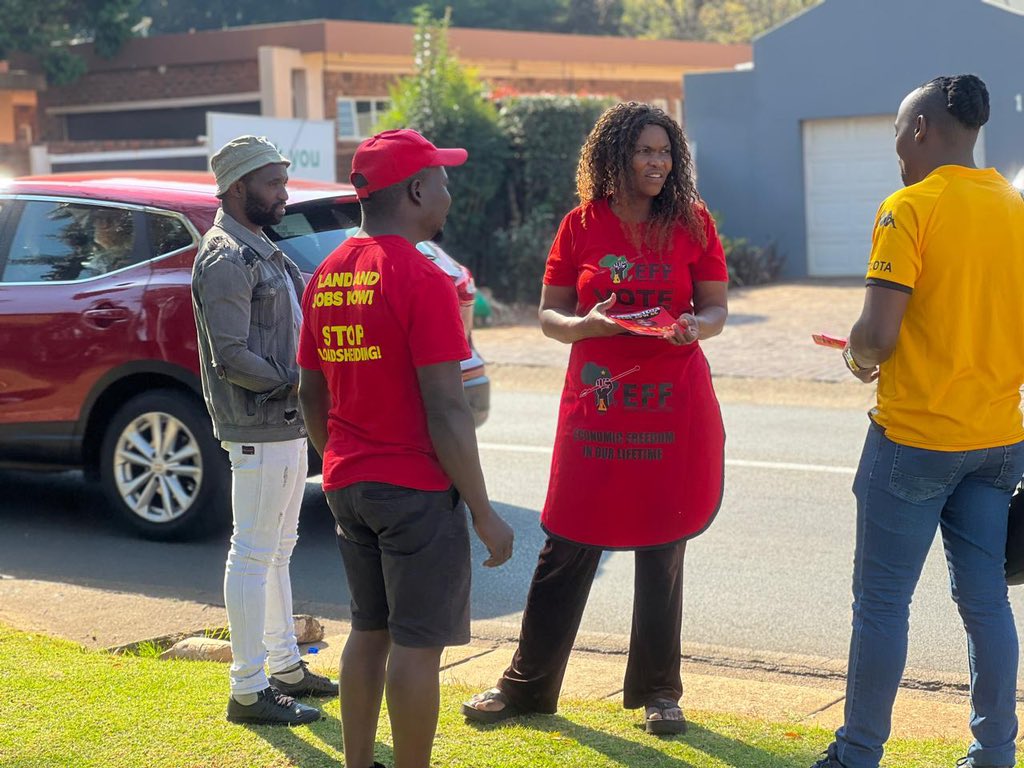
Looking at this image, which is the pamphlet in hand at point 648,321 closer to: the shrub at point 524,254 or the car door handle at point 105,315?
the car door handle at point 105,315

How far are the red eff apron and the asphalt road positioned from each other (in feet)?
5.04

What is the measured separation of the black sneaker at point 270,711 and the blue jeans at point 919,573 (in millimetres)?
1656

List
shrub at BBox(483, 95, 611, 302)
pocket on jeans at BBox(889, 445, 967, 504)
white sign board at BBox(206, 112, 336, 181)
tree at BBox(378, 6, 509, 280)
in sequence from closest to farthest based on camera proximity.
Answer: pocket on jeans at BBox(889, 445, 967, 504) < white sign board at BBox(206, 112, 336, 181) < shrub at BBox(483, 95, 611, 302) < tree at BBox(378, 6, 509, 280)

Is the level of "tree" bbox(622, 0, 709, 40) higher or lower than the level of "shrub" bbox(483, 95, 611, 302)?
higher

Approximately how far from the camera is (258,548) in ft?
14.8

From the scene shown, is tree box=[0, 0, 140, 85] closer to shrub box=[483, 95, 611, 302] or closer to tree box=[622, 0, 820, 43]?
shrub box=[483, 95, 611, 302]

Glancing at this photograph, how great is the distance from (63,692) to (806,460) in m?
5.67

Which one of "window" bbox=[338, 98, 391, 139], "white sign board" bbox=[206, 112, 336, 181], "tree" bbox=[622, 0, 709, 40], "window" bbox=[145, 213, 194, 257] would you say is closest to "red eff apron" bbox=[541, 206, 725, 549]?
"window" bbox=[145, 213, 194, 257]

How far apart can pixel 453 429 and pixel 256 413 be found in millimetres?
1356

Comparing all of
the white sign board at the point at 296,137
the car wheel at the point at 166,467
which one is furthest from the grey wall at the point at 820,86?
the car wheel at the point at 166,467

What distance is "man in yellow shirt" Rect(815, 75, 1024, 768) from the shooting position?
11.5 ft

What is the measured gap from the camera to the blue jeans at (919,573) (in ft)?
11.9

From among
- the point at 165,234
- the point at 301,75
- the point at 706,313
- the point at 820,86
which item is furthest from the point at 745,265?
the point at 706,313

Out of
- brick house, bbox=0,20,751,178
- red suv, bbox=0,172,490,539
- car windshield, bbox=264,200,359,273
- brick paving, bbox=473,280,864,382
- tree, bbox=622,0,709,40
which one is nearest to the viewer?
car windshield, bbox=264,200,359,273
